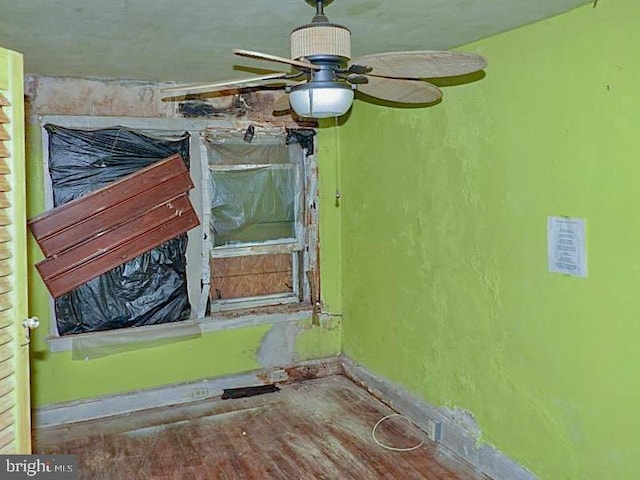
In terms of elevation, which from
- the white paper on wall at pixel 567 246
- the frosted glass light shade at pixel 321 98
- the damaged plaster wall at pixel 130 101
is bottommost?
the white paper on wall at pixel 567 246

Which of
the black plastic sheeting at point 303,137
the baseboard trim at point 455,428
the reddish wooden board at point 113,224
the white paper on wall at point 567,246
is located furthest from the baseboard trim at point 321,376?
the black plastic sheeting at point 303,137

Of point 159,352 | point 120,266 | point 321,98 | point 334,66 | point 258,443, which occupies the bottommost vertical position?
point 258,443

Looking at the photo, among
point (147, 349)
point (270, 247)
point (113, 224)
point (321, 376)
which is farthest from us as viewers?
point (321, 376)

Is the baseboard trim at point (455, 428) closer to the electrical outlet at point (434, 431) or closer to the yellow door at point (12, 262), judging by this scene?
the electrical outlet at point (434, 431)

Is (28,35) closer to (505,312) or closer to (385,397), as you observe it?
(505,312)

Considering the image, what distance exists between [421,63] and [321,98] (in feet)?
1.10

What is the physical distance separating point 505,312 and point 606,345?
0.59m

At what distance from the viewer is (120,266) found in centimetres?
386

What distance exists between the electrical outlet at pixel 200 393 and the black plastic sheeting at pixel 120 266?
0.54 metres

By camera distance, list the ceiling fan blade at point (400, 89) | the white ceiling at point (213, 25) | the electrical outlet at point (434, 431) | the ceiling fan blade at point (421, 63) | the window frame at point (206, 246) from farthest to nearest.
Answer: the window frame at point (206, 246) < the electrical outlet at point (434, 431) < the white ceiling at point (213, 25) < the ceiling fan blade at point (400, 89) < the ceiling fan blade at point (421, 63)

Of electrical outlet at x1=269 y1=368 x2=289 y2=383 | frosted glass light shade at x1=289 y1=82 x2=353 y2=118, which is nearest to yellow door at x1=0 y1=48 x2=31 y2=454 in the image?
frosted glass light shade at x1=289 y1=82 x2=353 y2=118

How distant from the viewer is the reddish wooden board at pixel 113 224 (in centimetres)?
364

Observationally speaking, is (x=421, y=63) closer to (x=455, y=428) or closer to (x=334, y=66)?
(x=334, y=66)

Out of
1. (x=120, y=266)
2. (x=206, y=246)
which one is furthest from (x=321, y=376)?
(x=120, y=266)
